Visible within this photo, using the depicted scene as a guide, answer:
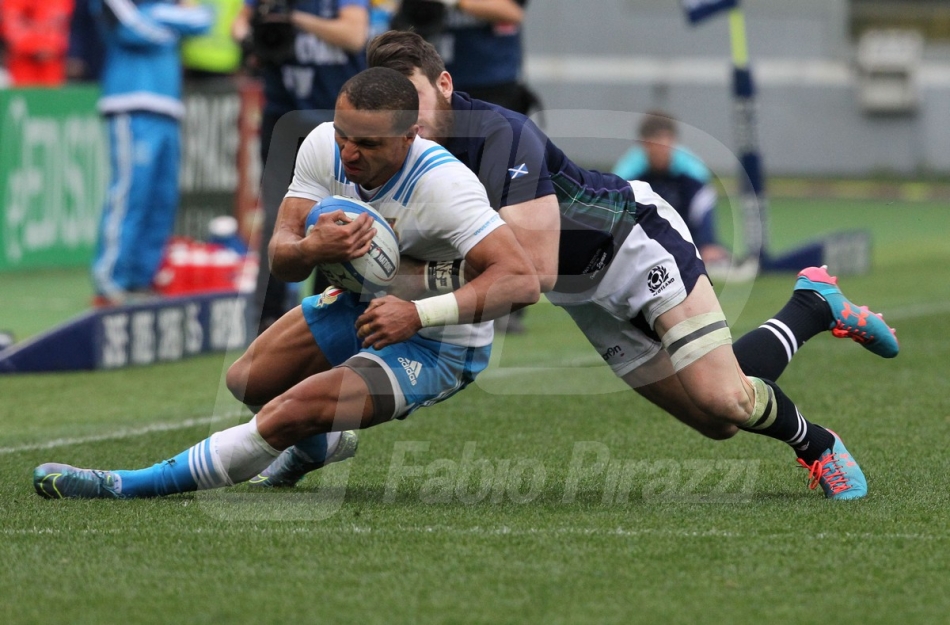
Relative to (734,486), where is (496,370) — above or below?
below

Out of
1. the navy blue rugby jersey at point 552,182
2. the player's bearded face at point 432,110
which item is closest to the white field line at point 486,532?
the navy blue rugby jersey at point 552,182

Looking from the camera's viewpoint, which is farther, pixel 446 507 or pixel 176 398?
pixel 176 398

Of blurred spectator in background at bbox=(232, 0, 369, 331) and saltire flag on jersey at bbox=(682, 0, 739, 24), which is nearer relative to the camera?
blurred spectator in background at bbox=(232, 0, 369, 331)

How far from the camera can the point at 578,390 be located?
26.2 ft

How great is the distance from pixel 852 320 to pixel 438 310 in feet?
6.32

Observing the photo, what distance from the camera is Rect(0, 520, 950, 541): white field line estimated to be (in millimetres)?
4723

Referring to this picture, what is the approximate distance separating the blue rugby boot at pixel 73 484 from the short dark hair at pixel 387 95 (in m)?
1.54

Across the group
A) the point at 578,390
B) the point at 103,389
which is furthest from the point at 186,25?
the point at 578,390

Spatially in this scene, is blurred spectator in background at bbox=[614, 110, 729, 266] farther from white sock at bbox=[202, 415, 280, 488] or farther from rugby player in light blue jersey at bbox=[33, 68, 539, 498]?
white sock at bbox=[202, 415, 280, 488]

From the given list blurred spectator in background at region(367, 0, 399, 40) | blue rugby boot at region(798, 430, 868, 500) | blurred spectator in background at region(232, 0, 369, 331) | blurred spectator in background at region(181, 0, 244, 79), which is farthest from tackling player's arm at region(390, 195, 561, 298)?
blurred spectator in background at region(181, 0, 244, 79)

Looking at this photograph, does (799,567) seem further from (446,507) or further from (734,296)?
(734,296)

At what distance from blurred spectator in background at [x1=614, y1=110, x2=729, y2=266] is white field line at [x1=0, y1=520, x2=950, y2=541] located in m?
8.57

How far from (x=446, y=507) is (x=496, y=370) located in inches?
146

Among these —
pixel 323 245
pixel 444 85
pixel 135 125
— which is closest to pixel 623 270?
pixel 444 85
